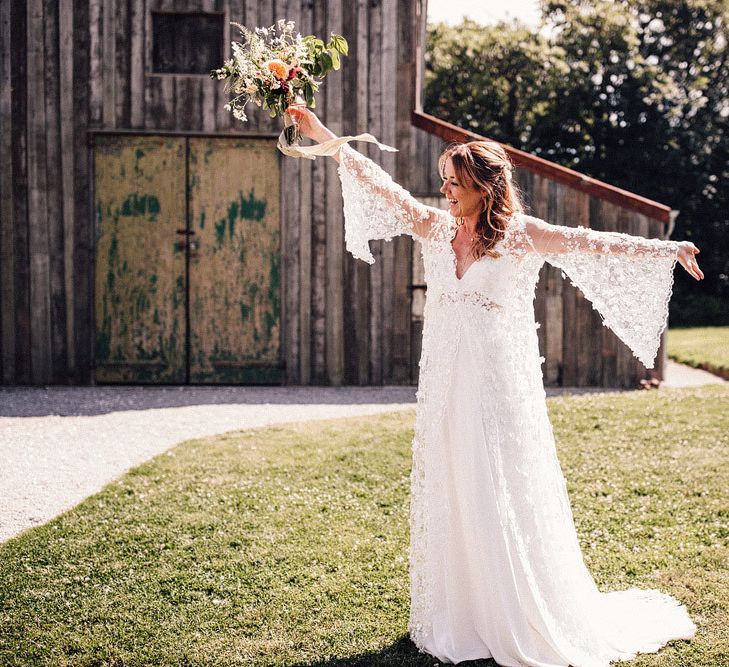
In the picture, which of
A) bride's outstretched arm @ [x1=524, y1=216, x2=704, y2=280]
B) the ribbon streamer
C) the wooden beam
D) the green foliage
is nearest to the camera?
bride's outstretched arm @ [x1=524, y1=216, x2=704, y2=280]

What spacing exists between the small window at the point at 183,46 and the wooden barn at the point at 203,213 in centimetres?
2

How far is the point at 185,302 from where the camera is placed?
10.5m

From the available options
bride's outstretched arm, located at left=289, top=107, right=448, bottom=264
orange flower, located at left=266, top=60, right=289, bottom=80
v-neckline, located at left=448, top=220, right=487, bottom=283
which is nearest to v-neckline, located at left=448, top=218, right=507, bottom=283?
v-neckline, located at left=448, top=220, right=487, bottom=283

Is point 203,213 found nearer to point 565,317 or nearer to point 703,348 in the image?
point 565,317

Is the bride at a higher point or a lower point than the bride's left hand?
lower

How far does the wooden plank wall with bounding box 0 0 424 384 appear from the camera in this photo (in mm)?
10312

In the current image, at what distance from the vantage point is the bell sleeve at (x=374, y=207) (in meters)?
3.99

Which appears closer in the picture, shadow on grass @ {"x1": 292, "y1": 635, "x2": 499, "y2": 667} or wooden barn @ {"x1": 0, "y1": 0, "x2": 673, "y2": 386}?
shadow on grass @ {"x1": 292, "y1": 635, "x2": 499, "y2": 667}

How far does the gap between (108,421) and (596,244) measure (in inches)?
230

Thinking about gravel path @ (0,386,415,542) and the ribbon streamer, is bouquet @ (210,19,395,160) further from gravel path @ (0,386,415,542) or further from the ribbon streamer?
gravel path @ (0,386,415,542)

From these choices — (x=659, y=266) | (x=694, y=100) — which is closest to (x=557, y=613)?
(x=659, y=266)

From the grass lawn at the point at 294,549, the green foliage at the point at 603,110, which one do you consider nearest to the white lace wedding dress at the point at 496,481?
the grass lawn at the point at 294,549

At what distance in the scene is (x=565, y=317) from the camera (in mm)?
10539

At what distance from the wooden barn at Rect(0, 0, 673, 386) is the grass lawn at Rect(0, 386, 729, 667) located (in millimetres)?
2822
